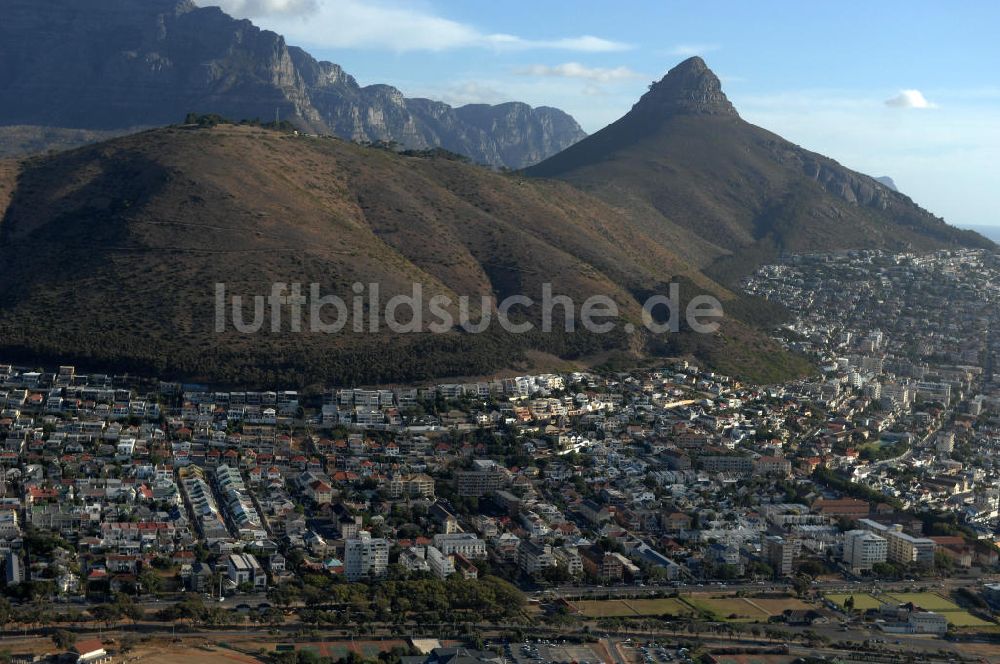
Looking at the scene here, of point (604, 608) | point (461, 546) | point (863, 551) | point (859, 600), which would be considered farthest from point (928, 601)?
point (461, 546)

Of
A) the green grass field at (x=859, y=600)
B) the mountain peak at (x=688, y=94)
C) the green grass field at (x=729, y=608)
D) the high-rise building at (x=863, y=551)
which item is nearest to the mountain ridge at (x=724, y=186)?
the mountain peak at (x=688, y=94)

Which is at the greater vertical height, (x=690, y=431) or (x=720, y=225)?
(x=720, y=225)

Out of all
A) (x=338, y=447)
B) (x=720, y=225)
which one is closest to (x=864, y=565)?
(x=338, y=447)

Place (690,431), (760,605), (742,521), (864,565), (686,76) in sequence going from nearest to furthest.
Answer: (760,605) → (864,565) → (742,521) → (690,431) → (686,76)

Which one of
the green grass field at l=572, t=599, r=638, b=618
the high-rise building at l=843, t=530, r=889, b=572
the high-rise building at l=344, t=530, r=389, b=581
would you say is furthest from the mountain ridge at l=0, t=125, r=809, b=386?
the high-rise building at l=843, t=530, r=889, b=572

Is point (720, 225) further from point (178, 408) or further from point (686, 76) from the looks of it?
point (178, 408)

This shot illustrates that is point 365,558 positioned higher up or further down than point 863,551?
higher up

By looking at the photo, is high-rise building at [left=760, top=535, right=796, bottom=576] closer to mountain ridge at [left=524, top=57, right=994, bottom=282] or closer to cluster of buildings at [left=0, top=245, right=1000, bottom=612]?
cluster of buildings at [left=0, top=245, right=1000, bottom=612]

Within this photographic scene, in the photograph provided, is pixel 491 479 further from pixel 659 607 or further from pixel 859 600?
pixel 859 600
